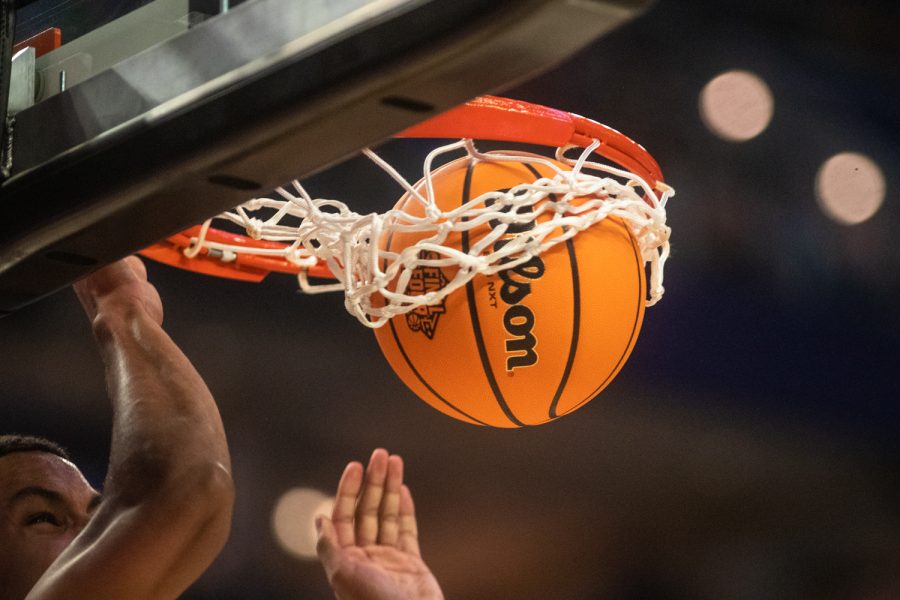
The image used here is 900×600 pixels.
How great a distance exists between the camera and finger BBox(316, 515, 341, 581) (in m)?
1.75

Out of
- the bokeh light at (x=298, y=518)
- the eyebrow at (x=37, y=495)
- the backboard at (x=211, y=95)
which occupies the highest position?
the backboard at (x=211, y=95)

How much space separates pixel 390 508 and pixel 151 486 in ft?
2.21

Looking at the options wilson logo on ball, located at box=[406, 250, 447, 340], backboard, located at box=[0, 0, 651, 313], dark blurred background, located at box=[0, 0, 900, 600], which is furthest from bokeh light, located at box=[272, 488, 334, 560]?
backboard, located at box=[0, 0, 651, 313]

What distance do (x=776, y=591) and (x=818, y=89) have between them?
A: 1517mm

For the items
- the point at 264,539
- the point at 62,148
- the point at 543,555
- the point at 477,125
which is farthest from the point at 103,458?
the point at 62,148

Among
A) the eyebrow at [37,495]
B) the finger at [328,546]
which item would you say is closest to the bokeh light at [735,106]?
the finger at [328,546]

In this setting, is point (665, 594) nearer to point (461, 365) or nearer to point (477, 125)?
point (461, 365)

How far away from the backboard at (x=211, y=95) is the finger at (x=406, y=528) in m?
0.95

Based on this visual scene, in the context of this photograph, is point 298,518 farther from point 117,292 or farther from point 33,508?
point 117,292

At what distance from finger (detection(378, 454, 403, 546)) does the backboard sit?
917 mm

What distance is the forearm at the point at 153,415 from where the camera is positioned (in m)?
1.22

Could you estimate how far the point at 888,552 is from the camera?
337 centimetres

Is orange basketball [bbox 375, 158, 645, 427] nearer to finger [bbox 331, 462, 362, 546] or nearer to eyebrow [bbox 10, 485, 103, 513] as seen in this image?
finger [bbox 331, 462, 362, 546]

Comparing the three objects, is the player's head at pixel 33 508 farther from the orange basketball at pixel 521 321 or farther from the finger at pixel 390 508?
the orange basketball at pixel 521 321
